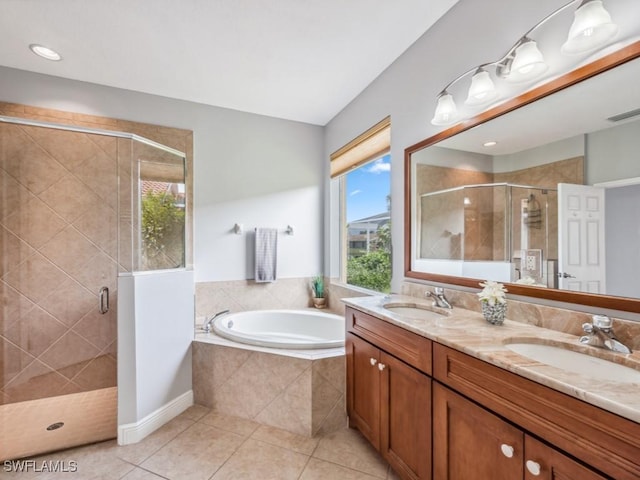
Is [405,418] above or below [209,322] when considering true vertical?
below

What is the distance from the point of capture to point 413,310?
1840mm

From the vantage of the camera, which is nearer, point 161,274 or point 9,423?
point 9,423

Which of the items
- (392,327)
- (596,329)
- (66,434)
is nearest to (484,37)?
(596,329)

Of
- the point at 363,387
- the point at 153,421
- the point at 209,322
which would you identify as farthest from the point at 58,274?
the point at 363,387

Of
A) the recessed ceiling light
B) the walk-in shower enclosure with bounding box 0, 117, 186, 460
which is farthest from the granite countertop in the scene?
the recessed ceiling light

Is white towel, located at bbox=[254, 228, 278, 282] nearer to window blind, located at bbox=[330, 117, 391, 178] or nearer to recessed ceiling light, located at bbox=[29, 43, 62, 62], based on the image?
window blind, located at bbox=[330, 117, 391, 178]

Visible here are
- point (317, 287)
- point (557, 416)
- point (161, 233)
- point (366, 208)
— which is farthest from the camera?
point (317, 287)

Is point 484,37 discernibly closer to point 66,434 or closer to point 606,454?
point 606,454

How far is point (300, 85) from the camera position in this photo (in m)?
2.65

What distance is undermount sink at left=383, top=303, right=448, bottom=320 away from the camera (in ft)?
5.68

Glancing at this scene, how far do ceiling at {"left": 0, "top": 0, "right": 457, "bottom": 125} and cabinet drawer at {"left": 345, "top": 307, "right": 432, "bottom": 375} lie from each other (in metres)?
1.89

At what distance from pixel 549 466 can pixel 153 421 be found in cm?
227

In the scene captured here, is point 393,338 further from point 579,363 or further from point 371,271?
point 371,271

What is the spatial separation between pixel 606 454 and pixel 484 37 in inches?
72.3
